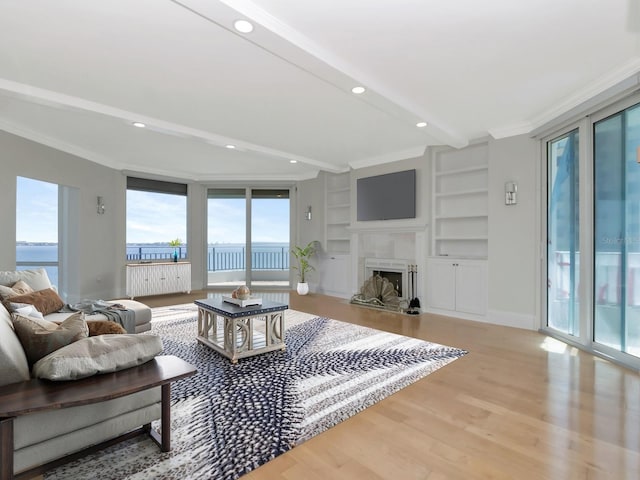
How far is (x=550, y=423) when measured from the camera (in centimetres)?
212

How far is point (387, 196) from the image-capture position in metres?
5.87

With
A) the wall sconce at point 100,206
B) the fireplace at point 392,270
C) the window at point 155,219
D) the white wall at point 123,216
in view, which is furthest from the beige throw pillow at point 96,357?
the window at point 155,219

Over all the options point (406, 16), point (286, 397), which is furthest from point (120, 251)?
point (406, 16)

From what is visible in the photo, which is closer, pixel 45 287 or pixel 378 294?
pixel 45 287

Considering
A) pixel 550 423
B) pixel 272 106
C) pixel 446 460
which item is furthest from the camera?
pixel 272 106

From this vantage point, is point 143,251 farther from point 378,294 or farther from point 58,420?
point 58,420

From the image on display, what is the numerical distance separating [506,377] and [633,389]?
892 millimetres

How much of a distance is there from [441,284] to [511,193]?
1.66m

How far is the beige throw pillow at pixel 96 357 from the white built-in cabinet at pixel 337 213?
5.46 meters

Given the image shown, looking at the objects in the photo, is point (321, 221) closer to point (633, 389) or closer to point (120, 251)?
point (120, 251)

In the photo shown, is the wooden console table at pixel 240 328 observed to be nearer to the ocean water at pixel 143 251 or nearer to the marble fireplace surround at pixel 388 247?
the marble fireplace surround at pixel 388 247

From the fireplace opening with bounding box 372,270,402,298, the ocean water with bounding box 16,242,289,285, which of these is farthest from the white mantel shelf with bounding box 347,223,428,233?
the ocean water with bounding box 16,242,289,285

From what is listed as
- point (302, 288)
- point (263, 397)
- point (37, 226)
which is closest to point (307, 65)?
point (263, 397)

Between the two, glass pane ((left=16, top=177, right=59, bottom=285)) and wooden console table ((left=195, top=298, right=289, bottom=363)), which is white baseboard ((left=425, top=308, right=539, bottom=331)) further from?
glass pane ((left=16, top=177, right=59, bottom=285))
